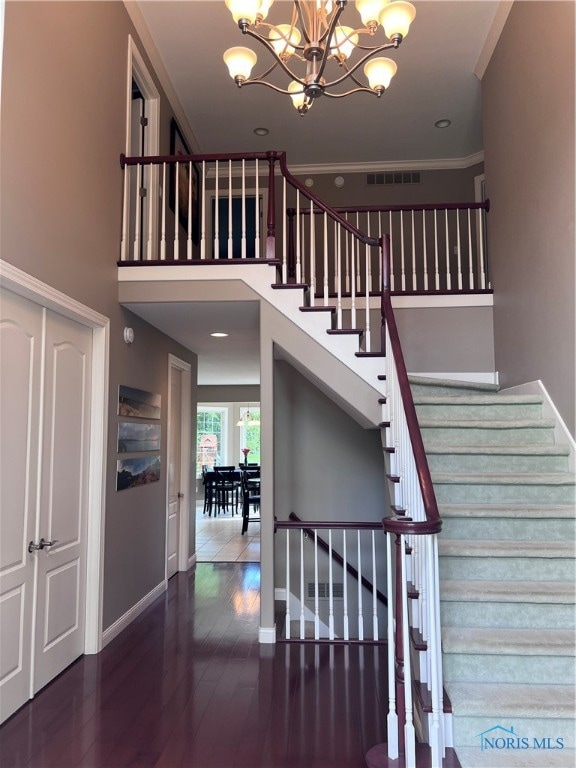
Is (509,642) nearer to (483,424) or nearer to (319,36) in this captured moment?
(483,424)

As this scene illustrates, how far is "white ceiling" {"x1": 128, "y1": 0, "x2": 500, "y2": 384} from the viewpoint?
168 inches

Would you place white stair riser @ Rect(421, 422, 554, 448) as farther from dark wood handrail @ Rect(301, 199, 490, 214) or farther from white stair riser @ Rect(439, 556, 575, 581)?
dark wood handrail @ Rect(301, 199, 490, 214)

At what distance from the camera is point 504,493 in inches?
116

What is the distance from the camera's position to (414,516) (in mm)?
2324

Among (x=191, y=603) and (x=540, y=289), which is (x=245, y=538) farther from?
(x=540, y=289)

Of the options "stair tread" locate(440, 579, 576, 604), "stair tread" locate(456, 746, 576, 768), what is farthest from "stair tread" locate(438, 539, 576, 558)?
"stair tread" locate(456, 746, 576, 768)

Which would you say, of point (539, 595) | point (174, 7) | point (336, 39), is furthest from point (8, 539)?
point (174, 7)

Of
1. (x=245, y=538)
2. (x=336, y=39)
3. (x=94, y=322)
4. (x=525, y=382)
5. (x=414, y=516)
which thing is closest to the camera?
(x=414, y=516)

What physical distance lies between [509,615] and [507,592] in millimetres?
105

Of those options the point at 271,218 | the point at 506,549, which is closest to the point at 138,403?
the point at 271,218

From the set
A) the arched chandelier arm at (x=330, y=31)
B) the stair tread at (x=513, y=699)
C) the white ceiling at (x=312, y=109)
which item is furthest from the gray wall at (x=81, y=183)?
the stair tread at (x=513, y=699)

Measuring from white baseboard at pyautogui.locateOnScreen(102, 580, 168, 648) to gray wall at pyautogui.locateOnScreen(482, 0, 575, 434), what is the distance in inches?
133

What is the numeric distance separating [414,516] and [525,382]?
2010mm

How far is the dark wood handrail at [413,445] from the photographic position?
1.83m
